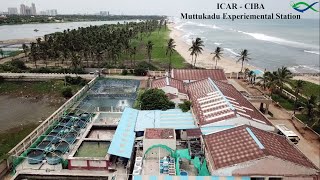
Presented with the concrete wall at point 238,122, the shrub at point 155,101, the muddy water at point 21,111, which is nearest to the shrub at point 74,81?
the muddy water at point 21,111

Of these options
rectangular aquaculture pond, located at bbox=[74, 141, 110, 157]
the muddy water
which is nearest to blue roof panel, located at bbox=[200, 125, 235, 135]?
rectangular aquaculture pond, located at bbox=[74, 141, 110, 157]

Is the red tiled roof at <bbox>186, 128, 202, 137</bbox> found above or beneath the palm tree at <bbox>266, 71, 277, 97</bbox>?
beneath

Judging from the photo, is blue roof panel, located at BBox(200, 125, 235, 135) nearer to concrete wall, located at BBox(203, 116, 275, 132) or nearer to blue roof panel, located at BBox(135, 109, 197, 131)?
concrete wall, located at BBox(203, 116, 275, 132)

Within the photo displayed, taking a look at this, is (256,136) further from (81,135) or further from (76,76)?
(76,76)

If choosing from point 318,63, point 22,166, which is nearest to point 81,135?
point 22,166

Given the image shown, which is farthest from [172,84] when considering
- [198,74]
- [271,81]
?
[271,81]

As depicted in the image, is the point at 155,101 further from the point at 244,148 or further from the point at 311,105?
the point at 311,105
